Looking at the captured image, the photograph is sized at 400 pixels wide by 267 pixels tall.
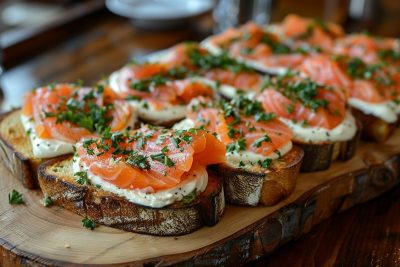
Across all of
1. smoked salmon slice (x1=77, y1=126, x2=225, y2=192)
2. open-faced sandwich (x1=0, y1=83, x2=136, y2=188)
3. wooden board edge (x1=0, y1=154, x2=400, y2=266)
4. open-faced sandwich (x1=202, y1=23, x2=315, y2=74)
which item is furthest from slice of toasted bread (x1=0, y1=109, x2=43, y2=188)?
open-faced sandwich (x1=202, y1=23, x2=315, y2=74)

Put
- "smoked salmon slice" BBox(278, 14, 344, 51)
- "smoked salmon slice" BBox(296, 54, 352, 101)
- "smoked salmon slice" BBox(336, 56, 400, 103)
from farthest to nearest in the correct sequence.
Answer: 1. "smoked salmon slice" BBox(278, 14, 344, 51)
2. "smoked salmon slice" BBox(296, 54, 352, 101)
3. "smoked salmon slice" BBox(336, 56, 400, 103)

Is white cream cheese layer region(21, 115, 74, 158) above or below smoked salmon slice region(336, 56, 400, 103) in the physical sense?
below

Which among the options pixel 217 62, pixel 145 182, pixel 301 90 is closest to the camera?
pixel 145 182

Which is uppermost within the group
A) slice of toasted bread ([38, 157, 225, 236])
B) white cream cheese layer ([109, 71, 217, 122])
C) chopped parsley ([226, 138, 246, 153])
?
chopped parsley ([226, 138, 246, 153])

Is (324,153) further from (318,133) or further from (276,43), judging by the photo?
(276,43)

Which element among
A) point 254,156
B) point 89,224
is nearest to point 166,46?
point 254,156

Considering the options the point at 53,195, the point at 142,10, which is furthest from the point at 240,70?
the point at 142,10

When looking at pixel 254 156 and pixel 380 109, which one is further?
pixel 380 109

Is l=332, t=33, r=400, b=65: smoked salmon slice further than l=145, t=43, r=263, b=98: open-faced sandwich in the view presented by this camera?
Yes

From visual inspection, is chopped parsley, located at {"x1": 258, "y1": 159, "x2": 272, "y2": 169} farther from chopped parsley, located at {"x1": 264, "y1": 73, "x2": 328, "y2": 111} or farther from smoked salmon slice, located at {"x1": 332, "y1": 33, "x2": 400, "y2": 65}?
smoked salmon slice, located at {"x1": 332, "y1": 33, "x2": 400, "y2": 65}
